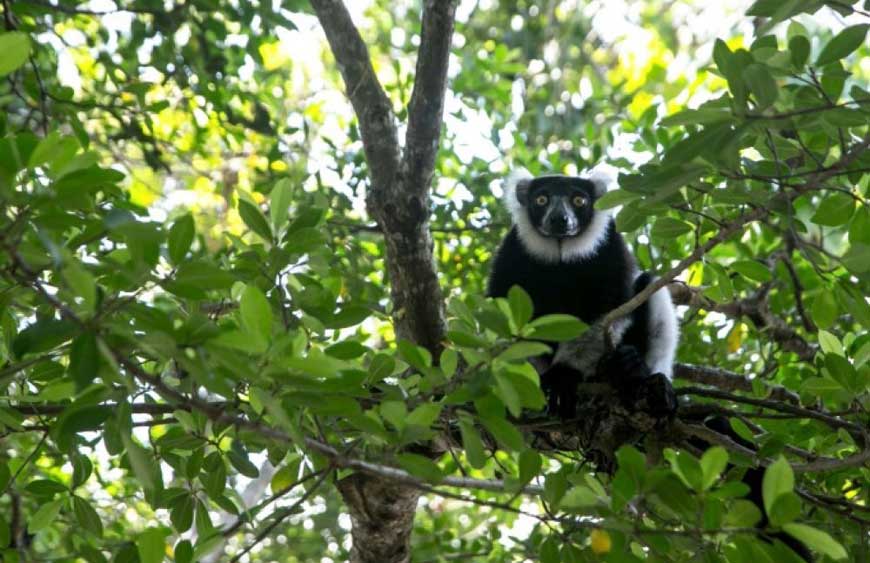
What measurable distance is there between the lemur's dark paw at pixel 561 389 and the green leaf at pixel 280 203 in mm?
1833

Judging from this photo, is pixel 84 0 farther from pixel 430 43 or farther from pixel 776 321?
pixel 776 321

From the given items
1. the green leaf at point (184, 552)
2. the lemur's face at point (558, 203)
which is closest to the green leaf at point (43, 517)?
the green leaf at point (184, 552)

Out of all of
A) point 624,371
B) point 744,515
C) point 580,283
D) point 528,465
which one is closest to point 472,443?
point 528,465

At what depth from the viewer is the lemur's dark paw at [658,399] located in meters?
3.98

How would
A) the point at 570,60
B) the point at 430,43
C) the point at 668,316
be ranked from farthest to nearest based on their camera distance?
the point at 570,60
the point at 668,316
the point at 430,43

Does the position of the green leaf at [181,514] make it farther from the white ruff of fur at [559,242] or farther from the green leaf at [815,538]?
the white ruff of fur at [559,242]

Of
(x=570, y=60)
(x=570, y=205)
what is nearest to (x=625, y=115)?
(x=570, y=205)

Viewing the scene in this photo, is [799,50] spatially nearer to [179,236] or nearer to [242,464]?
[179,236]

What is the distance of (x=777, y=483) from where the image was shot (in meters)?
2.36

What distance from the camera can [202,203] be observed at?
11.8 meters

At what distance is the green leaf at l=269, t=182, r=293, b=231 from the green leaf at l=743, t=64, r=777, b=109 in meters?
Result: 1.42

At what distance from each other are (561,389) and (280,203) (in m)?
1.98

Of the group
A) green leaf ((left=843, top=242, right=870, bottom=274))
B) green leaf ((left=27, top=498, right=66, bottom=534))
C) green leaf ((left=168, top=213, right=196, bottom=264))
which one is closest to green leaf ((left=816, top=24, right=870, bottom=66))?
green leaf ((left=843, top=242, right=870, bottom=274))

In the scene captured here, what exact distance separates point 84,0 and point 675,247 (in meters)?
3.66
